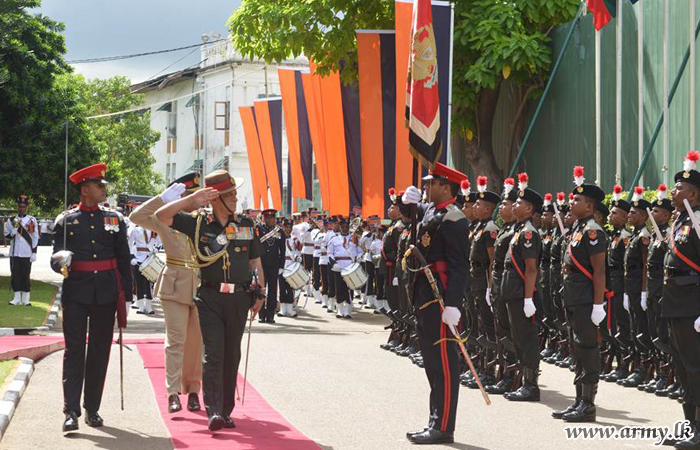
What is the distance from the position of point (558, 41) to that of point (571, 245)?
13.2 metres

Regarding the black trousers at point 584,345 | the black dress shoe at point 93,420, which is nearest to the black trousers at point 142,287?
the black dress shoe at point 93,420

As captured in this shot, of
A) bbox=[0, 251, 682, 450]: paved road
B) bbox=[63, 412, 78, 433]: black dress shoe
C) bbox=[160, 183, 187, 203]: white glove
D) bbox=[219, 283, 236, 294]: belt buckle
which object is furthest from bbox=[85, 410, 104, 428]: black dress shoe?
bbox=[160, 183, 187, 203]: white glove

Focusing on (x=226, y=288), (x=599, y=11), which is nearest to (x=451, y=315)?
(x=226, y=288)

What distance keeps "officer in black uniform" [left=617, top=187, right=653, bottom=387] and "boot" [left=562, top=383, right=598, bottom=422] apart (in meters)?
2.58

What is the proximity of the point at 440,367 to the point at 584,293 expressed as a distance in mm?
2150

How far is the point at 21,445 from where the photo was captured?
8.16 m

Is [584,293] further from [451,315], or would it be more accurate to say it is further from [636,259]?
[636,259]

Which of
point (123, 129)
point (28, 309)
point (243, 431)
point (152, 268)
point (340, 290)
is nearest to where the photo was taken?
point (243, 431)

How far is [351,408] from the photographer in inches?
403

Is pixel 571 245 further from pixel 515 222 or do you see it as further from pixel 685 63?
pixel 685 63

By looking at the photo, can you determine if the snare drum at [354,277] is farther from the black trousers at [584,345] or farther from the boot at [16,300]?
the black trousers at [584,345]

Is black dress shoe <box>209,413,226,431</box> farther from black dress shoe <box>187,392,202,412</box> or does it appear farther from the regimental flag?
the regimental flag

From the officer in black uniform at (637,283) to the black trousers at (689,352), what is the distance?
3513 mm

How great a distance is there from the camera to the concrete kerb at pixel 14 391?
8.88m
